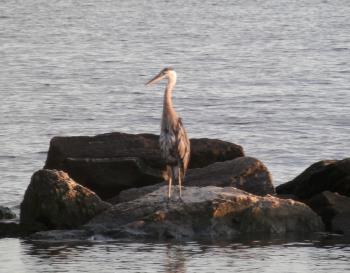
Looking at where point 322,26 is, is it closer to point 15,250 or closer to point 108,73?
point 108,73

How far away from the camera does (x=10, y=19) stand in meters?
86.4

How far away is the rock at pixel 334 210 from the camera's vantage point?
19719 mm

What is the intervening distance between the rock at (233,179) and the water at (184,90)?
2.21 m

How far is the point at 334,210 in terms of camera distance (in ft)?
65.1

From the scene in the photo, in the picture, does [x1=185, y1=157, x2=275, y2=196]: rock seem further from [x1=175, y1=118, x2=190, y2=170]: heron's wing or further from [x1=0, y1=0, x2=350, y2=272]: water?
[x1=0, y1=0, x2=350, y2=272]: water

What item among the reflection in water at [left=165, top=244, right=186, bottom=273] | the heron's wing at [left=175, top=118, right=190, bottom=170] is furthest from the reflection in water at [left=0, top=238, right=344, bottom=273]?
the heron's wing at [left=175, top=118, right=190, bottom=170]

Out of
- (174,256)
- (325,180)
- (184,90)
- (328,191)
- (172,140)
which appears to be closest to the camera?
(174,256)

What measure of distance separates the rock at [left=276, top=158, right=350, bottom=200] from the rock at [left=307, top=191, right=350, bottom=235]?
2.63ft

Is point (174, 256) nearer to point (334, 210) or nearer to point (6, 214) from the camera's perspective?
point (334, 210)

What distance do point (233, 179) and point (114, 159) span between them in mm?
2127

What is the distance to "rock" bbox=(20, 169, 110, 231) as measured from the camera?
19.6m

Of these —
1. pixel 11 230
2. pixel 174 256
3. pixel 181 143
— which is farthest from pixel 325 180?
pixel 11 230

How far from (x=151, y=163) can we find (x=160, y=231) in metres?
2.94

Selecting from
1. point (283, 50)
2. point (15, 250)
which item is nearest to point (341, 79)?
point (283, 50)
